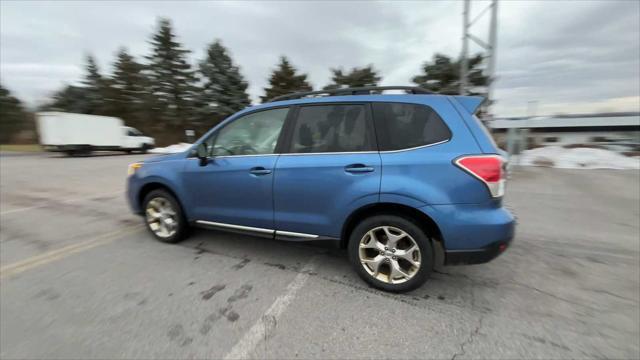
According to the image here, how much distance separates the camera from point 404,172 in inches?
108

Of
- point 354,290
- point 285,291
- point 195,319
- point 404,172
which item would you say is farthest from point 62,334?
point 404,172

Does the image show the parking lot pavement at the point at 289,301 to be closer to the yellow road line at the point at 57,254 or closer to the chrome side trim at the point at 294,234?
the yellow road line at the point at 57,254

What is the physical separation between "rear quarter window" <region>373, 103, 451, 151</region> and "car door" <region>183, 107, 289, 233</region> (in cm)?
106

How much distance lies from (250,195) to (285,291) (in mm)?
1060

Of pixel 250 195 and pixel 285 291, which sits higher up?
pixel 250 195

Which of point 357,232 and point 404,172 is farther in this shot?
point 357,232

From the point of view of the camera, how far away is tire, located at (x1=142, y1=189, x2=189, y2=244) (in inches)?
159

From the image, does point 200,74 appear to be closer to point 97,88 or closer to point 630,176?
point 97,88

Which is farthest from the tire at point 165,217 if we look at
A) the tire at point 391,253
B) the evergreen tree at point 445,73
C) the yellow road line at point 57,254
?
the evergreen tree at point 445,73

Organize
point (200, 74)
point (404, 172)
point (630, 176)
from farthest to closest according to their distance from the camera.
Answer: point (200, 74), point (630, 176), point (404, 172)

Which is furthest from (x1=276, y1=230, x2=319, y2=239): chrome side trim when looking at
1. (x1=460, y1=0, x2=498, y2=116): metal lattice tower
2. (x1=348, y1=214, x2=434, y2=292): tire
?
(x1=460, y1=0, x2=498, y2=116): metal lattice tower

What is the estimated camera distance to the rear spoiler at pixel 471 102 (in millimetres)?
2816

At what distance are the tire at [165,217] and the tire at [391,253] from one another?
2292 mm

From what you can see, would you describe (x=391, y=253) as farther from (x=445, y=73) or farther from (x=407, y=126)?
(x=445, y=73)
